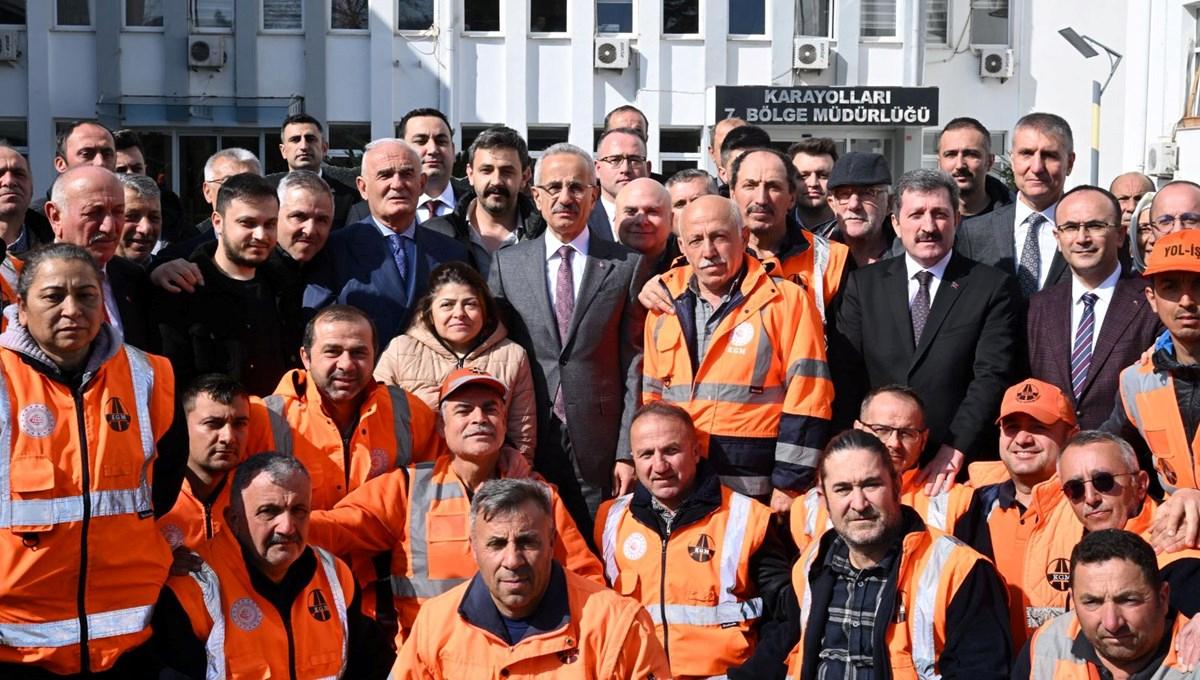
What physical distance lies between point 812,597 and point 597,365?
179 cm

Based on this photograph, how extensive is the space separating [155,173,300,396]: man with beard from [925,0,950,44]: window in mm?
21984

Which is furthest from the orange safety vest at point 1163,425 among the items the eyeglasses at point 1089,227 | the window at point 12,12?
the window at point 12,12

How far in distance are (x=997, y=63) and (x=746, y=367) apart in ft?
71.9

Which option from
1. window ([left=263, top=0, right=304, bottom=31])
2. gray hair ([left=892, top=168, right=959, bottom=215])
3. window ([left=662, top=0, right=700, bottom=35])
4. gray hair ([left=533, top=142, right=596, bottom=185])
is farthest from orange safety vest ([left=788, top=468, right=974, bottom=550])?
window ([left=263, top=0, right=304, bottom=31])

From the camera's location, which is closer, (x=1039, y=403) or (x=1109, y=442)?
(x=1109, y=442)

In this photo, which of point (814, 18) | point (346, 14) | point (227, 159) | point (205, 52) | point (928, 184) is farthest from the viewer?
point (814, 18)

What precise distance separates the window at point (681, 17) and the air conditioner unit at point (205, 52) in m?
7.35

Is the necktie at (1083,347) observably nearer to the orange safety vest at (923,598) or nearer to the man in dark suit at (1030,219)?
the man in dark suit at (1030,219)

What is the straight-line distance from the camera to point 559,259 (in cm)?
725

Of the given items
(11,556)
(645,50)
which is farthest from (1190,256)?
(645,50)

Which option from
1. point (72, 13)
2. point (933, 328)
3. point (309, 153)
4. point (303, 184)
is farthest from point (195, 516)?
point (72, 13)

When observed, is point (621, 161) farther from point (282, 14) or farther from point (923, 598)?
point (282, 14)

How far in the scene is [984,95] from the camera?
2722 centimetres

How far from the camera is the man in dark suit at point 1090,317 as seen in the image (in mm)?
6672
